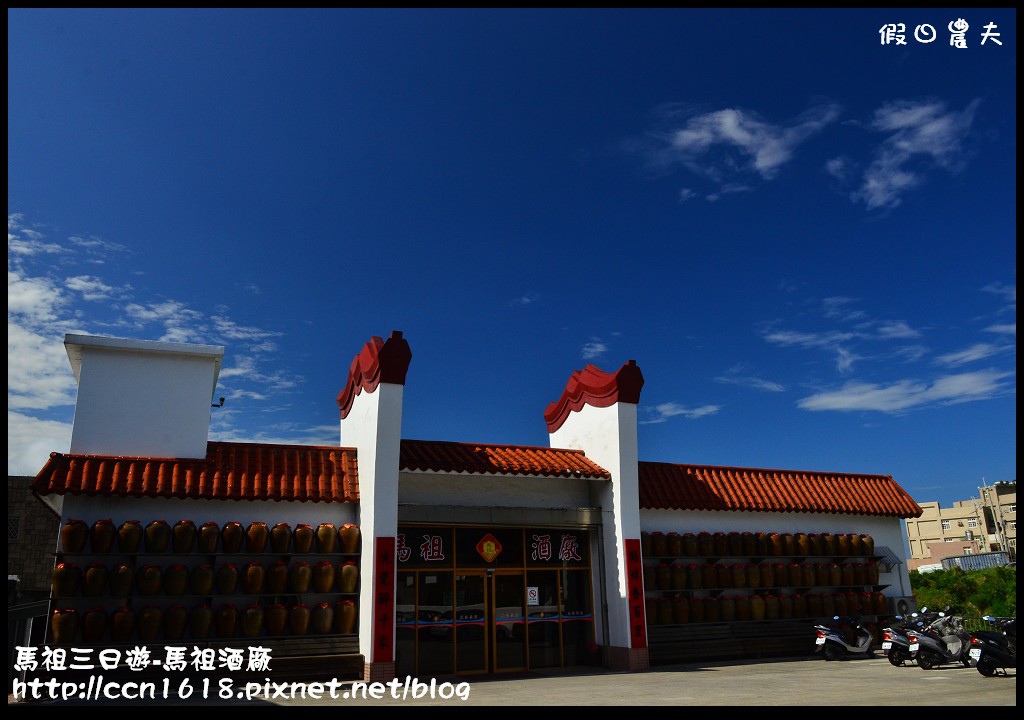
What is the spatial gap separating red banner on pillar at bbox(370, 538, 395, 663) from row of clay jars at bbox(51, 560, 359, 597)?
86 cm

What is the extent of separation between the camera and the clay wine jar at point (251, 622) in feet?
42.5

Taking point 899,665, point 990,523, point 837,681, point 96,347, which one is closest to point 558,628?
point 837,681

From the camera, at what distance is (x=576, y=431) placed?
701 inches

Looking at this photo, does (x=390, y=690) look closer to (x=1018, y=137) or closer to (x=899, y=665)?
(x=899, y=665)

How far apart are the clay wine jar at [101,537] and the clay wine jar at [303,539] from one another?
10.2 feet

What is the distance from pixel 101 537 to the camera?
12.6 meters

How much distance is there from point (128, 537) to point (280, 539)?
256 centimetres

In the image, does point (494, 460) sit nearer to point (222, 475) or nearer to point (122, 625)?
point (222, 475)

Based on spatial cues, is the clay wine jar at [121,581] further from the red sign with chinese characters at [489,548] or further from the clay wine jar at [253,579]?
the red sign with chinese characters at [489,548]

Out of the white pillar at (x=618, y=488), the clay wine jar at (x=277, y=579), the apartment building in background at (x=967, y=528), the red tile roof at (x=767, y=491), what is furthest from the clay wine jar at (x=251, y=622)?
the apartment building in background at (x=967, y=528)

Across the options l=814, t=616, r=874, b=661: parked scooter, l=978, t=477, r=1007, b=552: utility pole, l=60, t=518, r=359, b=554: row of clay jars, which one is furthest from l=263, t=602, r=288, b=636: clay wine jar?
l=978, t=477, r=1007, b=552: utility pole

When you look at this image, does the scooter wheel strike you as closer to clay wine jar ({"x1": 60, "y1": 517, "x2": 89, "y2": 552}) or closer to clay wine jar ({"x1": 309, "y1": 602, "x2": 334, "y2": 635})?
clay wine jar ({"x1": 309, "y1": 602, "x2": 334, "y2": 635})

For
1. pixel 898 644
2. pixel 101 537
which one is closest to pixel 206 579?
pixel 101 537

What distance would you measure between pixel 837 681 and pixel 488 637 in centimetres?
657
